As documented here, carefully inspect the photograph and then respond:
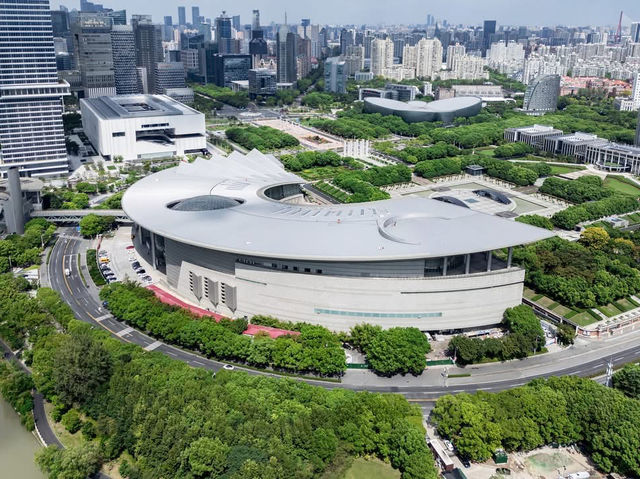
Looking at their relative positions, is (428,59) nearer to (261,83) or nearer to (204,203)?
(261,83)

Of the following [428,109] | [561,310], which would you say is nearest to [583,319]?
[561,310]

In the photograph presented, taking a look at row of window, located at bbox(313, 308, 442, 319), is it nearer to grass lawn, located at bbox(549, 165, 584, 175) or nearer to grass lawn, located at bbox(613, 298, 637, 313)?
grass lawn, located at bbox(613, 298, 637, 313)

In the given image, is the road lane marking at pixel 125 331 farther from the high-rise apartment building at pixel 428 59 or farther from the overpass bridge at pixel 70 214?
the high-rise apartment building at pixel 428 59

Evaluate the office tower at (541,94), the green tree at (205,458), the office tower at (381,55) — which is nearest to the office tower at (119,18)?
the office tower at (381,55)

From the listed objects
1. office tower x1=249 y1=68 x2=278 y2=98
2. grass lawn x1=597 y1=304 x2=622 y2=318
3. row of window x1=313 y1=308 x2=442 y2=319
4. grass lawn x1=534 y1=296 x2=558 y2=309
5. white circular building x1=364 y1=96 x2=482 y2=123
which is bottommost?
grass lawn x1=597 y1=304 x2=622 y2=318

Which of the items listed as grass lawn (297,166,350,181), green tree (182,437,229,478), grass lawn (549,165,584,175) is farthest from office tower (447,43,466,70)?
green tree (182,437,229,478)

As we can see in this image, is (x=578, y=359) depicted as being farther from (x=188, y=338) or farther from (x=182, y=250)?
(x=182, y=250)

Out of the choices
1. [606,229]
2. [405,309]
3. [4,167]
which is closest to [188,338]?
[405,309]
